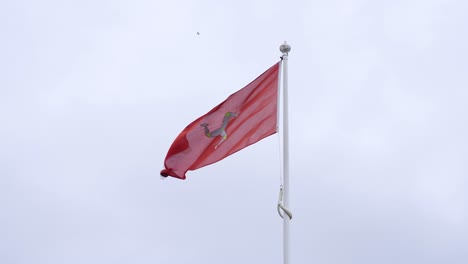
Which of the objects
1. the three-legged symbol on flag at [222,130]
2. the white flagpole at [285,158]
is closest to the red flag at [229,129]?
the three-legged symbol on flag at [222,130]

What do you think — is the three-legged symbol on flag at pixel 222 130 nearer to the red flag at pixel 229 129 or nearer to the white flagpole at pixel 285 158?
the red flag at pixel 229 129

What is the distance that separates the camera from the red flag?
2047 cm

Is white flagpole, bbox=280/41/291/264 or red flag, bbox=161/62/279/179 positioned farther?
red flag, bbox=161/62/279/179

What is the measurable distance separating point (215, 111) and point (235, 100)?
599 mm

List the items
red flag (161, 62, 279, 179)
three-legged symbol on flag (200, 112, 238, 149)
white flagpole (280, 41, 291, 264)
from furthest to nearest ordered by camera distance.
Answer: three-legged symbol on flag (200, 112, 238, 149) < red flag (161, 62, 279, 179) < white flagpole (280, 41, 291, 264)

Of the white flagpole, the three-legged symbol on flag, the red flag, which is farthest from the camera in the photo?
the three-legged symbol on flag

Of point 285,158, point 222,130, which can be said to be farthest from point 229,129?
point 285,158

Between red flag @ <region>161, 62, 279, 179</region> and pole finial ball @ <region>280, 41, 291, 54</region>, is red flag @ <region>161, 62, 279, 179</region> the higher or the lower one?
the lower one

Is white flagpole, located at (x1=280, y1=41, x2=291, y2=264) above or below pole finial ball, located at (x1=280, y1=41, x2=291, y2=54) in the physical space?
below

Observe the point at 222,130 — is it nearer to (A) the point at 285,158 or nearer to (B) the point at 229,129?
(B) the point at 229,129

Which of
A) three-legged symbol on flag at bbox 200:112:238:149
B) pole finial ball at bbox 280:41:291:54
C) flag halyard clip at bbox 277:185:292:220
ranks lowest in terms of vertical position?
flag halyard clip at bbox 277:185:292:220

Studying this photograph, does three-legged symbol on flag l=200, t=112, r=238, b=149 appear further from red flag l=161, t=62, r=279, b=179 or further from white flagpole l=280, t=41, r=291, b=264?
white flagpole l=280, t=41, r=291, b=264

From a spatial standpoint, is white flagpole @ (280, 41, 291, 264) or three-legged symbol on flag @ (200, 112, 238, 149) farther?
three-legged symbol on flag @ (200, 112, 238, 149)

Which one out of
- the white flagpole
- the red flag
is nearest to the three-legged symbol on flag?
the red flag
